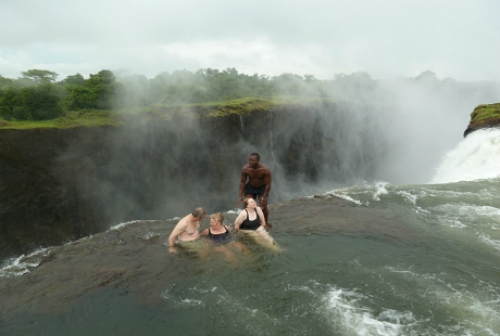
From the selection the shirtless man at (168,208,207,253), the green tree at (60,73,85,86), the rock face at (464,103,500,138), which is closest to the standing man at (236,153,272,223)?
the shirtless man at (168,208,207,253)

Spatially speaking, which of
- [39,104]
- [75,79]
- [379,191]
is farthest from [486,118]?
[75,79]

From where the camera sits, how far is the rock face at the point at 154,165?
42.3 ft

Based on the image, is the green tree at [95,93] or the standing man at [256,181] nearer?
the standing man at [256,181]

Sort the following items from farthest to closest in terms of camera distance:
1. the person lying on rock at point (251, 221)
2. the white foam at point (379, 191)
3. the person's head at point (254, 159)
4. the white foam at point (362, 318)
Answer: the white foam at point (379, 191)
the person's head at point (254, 159)
the person lying on rock at point (251, 221)
the white foam at point (362, 318)

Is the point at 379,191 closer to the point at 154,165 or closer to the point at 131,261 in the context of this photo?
the point at 131,261

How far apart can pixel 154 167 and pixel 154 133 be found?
6.20 ft

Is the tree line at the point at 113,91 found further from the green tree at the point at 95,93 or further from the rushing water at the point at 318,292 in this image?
the rushing water at the point at 318,292

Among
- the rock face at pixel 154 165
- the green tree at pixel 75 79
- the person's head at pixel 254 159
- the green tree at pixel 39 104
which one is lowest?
the rock face at pixel 154 165

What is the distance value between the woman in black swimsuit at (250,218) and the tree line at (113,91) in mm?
12495

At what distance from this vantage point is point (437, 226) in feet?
23.2

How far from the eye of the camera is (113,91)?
1797 centimetres

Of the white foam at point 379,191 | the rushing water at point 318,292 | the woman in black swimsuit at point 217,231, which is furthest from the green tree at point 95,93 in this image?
the white foam at point 379,191

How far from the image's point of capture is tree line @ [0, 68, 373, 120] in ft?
46.9

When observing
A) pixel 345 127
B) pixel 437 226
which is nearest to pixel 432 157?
pixel 345 127
